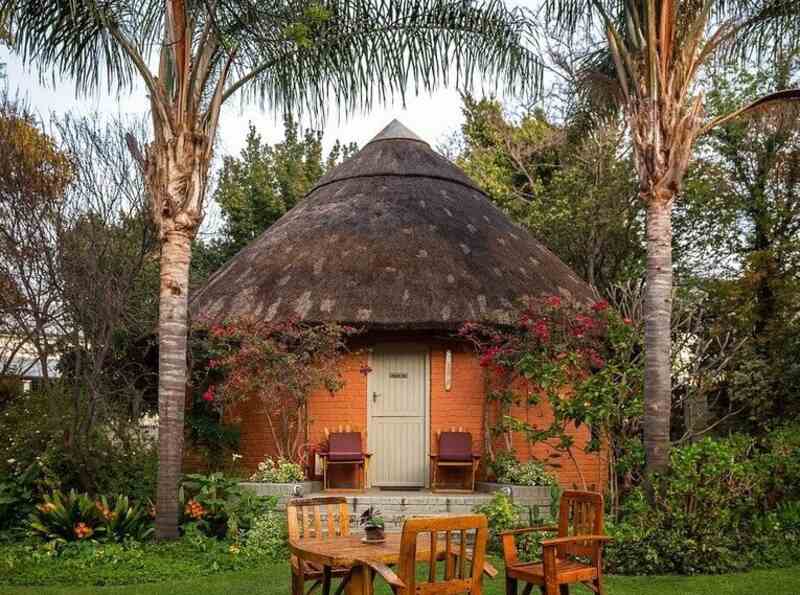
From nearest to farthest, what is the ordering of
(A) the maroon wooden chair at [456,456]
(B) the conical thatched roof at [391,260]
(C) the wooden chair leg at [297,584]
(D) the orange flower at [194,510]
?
(C) the wooden chair leg at [297,584] < (D) the orange flower at [194,510] < (A) the maroon wooden chair at [456,456] < (B) the conical thatched roof at [391,260]

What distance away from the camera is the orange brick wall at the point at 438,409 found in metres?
13.4

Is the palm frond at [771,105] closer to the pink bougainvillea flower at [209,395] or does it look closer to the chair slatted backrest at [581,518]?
the chair slatted backrest at [581,518]

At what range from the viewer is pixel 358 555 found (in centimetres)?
511

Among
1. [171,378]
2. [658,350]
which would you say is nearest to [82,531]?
[171,378]

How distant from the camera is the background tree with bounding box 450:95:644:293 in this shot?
19422 mm

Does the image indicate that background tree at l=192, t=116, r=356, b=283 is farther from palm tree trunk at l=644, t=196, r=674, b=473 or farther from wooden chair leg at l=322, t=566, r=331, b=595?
wooden chair leg at l=322, t=566, r=331, b=595

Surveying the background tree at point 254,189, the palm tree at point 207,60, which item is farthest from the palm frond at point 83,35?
the background tree at point 254,189

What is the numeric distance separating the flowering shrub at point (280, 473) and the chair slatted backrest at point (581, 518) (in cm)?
573

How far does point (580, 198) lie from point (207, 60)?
39.7ft

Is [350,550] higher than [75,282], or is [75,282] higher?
[75,282]

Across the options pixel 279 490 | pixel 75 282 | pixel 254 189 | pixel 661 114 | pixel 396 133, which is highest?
pixel 254 189

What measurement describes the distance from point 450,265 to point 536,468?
3867mm

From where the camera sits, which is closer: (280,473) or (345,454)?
(280,473)

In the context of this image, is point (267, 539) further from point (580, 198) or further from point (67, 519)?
point (580, 198)
